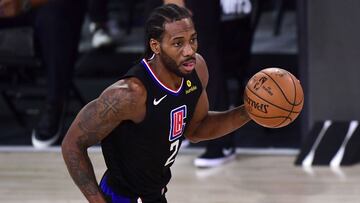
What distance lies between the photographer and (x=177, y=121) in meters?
3.62

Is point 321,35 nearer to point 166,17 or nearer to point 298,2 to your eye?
point 298,2

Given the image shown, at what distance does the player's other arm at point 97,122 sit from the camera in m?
3.44

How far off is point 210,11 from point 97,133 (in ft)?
6.85

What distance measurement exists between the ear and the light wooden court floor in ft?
5.27

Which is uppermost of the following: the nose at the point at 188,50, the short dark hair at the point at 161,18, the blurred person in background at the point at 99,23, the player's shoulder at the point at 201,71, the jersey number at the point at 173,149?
the short dark hair at the point at 161,18

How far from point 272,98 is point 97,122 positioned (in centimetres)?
71

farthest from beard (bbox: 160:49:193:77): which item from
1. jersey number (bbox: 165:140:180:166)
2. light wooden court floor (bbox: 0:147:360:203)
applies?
light wooden court floor (bbox: 0:147:360:203)

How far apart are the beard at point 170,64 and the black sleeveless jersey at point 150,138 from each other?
0.26 ft

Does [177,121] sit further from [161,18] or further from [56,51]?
[56,51]

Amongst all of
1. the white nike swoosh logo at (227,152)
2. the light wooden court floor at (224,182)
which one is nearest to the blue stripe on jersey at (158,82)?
the light wooden court floor at (224,182)

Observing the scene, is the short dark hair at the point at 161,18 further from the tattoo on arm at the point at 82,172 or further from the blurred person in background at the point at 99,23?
the blurred person in background at the point at 99,23

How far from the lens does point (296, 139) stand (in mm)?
6117

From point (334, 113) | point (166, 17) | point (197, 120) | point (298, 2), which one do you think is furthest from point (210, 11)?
point (166, 17)

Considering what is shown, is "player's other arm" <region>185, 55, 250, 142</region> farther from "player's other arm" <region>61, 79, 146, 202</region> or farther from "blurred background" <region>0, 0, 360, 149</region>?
"blurred background" <region>0, 0, 360, 149</region>
